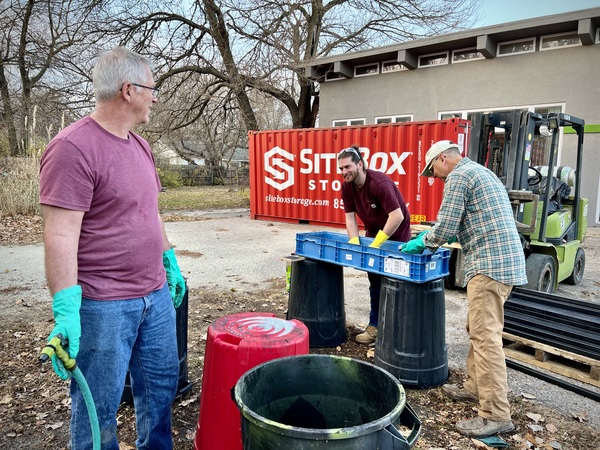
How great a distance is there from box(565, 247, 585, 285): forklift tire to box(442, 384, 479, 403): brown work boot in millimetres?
5027

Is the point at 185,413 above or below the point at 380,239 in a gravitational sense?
below

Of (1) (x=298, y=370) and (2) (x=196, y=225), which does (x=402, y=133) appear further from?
(1) (x=298, y=370)

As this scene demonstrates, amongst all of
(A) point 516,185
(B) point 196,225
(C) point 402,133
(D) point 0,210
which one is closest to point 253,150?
(B) point 196,225

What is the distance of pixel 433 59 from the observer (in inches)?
600

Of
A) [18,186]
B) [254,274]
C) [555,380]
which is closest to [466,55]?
[254,274]

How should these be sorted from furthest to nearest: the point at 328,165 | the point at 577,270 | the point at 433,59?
the point at 433,59 → the point at 328,165 → the point at 577,270

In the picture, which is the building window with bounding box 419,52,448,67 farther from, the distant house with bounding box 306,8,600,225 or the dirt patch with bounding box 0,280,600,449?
the dirt patch with bounding box 0,280,600,449

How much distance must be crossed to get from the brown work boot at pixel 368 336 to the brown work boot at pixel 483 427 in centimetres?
164

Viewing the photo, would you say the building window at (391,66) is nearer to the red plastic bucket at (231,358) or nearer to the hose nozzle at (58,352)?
the red plastic bucket at (231,358)

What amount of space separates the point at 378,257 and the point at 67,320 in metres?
2.76

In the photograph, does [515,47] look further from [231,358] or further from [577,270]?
[231,358]

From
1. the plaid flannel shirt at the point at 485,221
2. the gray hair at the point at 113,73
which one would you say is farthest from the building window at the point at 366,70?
the gray hair at the point at 113,73

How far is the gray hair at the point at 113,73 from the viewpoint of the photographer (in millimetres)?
2166

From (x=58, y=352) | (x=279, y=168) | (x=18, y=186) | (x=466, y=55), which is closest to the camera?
(x=58, y=352)
